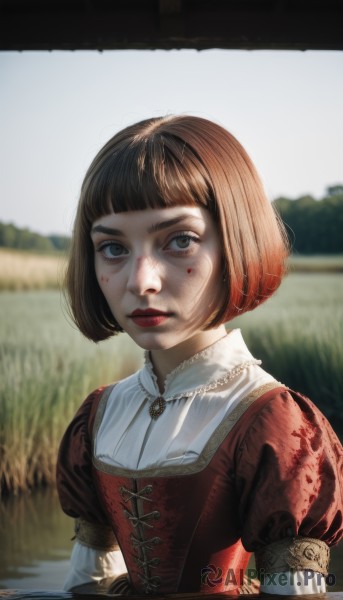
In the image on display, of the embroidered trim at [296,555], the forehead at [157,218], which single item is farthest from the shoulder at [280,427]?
the forehead at [157,218]

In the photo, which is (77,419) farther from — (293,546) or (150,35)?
(150,35)

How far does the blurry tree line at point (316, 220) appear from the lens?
8.13ft

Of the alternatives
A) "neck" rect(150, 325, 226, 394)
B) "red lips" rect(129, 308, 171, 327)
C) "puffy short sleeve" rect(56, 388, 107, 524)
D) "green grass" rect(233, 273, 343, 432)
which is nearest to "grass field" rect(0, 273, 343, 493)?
"green grass" rect(233, 273, 343, 432)

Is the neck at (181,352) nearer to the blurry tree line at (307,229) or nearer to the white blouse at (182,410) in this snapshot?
the white blouse at (182,410)

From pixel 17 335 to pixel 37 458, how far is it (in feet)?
1.21

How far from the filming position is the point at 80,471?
1.28 m

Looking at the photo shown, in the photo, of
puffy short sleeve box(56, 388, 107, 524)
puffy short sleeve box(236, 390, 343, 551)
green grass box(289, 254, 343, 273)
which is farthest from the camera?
green grass box(289, 254, 343, 273)

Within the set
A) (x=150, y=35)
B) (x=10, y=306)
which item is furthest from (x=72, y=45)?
(x=10, y=306)

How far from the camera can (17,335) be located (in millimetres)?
2549

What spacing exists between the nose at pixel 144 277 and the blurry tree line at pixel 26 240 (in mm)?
1443

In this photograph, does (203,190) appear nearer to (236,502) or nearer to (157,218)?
(157,218)

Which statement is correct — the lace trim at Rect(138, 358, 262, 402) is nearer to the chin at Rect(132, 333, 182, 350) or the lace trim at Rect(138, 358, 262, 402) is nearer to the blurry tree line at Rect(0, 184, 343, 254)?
the chin at Rect(132, 333, 182, 350)

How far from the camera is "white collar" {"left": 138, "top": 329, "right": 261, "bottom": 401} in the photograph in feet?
3.80

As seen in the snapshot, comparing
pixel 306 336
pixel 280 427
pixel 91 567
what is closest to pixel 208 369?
pixel 280 427
